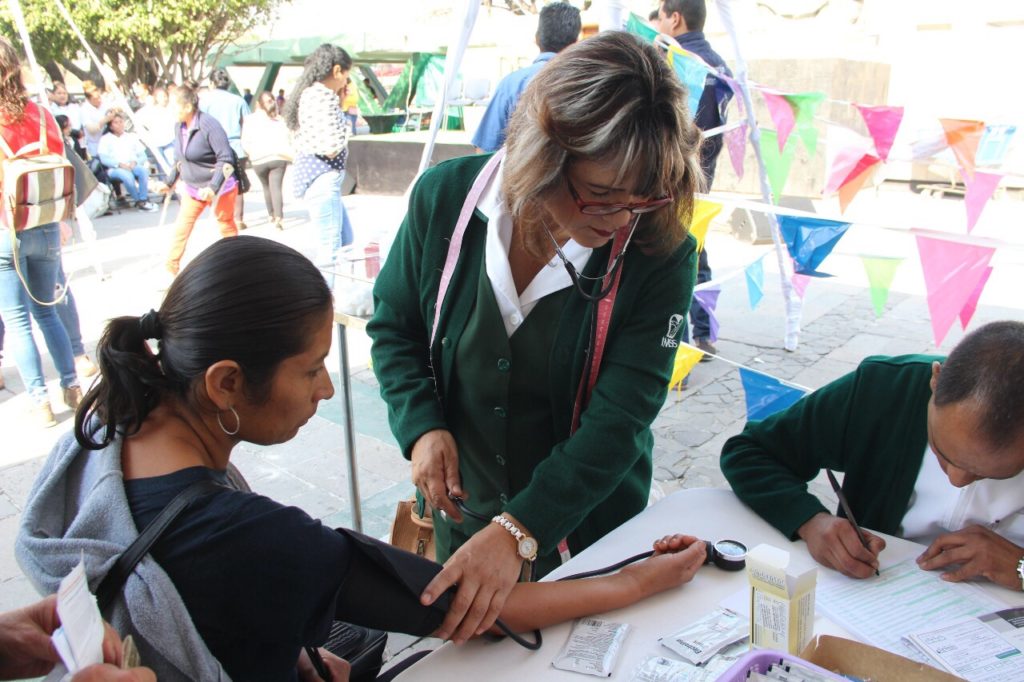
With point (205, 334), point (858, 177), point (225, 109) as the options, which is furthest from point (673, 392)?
point (225, 109)

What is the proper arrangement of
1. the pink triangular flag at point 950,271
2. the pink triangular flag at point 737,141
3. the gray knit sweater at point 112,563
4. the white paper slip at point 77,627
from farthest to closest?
the pink triangular flag at point 737,141
the pink triangular flag at point 950,271
the gray knit sweater at point 112,563
the white paper slip at point 77,627

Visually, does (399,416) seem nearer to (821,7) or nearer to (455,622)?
(455,622)

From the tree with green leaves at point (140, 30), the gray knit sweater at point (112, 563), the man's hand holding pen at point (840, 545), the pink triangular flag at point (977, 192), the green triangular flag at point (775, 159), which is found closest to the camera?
the gray knit sweater at point (112, 563)

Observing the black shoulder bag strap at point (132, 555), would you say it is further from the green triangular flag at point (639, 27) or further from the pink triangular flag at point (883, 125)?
the pink triangular flag at point (883, 125)

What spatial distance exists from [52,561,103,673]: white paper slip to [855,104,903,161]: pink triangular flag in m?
3.33

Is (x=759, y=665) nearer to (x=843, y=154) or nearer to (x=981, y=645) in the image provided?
(x=981, y=645)

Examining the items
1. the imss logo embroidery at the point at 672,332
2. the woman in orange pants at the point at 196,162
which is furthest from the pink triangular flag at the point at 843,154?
the woman in orange pants at the point at 196,162

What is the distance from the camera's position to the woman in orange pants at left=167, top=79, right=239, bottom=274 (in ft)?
19.2

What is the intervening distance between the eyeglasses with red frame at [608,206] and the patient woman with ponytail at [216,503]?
1.42ft

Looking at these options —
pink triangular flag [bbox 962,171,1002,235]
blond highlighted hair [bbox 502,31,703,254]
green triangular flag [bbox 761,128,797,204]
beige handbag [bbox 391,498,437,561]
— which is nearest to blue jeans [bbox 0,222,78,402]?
beige handbag [bbox 391,498,437,561]

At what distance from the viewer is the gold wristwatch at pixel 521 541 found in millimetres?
1230

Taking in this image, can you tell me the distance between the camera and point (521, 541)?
1232mm

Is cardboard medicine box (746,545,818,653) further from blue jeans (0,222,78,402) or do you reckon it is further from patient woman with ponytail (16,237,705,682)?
blue jeans (0,222,78,402)

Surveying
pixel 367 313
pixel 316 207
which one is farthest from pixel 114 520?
pixel 316 207
